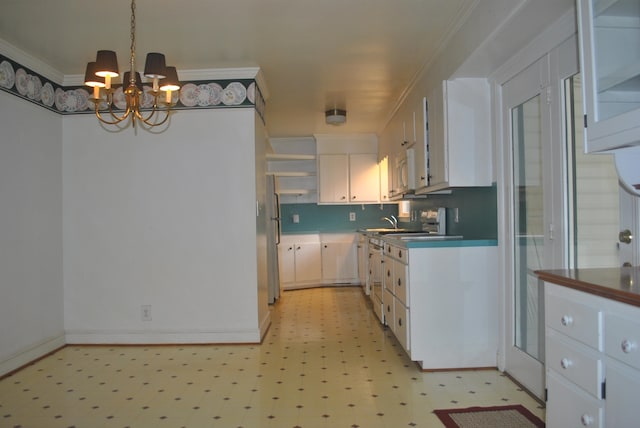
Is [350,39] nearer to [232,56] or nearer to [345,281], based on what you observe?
[232,56]

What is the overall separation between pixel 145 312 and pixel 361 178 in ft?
12.8

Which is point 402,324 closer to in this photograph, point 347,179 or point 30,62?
point 30,62

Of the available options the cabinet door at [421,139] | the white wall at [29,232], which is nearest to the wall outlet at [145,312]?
the white wall at [29,232]

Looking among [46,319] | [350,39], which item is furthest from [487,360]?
[46,319]

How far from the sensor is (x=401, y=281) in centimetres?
335

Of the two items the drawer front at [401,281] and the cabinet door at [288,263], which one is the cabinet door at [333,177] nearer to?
the cabinet door at [288,263]

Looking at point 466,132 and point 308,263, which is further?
point 308,263

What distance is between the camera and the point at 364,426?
2.35 meters

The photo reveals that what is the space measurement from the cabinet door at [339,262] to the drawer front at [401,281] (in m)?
3.26

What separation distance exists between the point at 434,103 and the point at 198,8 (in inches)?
73.8

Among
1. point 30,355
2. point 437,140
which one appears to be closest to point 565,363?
point 437,140

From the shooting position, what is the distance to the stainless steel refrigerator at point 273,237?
575cm

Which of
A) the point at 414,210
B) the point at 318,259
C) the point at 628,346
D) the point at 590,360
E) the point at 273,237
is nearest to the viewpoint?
the point at 628,346

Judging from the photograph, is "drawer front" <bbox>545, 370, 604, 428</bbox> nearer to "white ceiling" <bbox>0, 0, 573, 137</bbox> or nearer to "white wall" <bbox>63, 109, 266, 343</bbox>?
"white ceiling" <bbox>0, 0, 573, 137</bbox>
